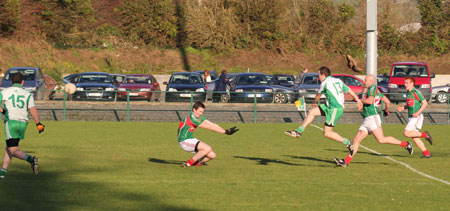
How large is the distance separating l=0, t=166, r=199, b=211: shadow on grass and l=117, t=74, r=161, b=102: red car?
18068mm

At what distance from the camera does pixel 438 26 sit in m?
56.4

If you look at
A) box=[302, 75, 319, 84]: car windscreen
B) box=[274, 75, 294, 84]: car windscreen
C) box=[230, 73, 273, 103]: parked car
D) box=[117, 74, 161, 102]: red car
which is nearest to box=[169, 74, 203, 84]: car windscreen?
box=[117, 74, 161, 102]: red car

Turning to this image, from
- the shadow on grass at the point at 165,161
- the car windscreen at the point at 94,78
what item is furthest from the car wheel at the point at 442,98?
the shadow on grass at the point at 165,161

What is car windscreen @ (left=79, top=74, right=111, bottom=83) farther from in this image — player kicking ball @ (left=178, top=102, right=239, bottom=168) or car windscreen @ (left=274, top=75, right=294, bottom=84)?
player kicking ball @ (left=178, top=102, right=239, bottom=168)

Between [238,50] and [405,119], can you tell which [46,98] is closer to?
[405,119]

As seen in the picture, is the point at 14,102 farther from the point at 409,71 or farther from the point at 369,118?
the point at 409,71

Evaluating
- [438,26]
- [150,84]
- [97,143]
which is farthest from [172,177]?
[438,26]

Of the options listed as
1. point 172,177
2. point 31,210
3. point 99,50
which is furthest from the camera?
point 99,50

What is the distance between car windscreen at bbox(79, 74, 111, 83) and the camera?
3359 cm

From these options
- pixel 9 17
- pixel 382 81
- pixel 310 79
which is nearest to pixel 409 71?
pixel 382 81

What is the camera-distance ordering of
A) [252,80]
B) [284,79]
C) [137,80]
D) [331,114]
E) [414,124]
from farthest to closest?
[284,79]
[137,80]
[252,80]
[414,124]
[331,114]

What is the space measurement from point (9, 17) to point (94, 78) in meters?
21.2

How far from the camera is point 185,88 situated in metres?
32.0

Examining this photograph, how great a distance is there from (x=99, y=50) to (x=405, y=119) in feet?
102
